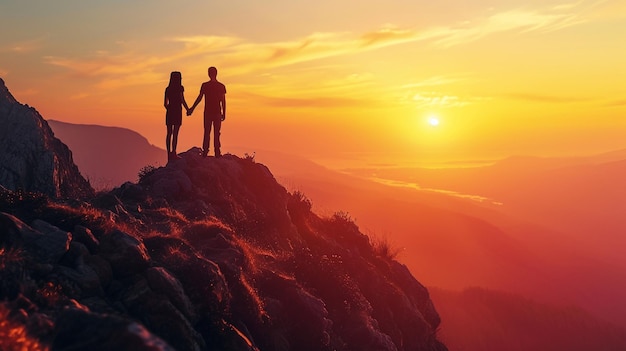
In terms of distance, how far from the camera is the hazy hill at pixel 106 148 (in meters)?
167

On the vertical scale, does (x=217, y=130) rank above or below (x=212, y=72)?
below

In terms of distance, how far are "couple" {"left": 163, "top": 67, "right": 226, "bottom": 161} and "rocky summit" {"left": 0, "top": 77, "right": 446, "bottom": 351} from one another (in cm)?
92

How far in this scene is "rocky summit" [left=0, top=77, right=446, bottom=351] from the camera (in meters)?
7.31

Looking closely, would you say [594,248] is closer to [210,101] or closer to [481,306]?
[481,306]

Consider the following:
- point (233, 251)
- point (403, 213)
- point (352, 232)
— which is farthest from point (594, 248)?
point (233, 251)

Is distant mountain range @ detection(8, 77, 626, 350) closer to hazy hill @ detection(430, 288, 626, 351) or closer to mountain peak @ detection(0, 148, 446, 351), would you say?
hazy hill @ detection(430, 288, 626, 351)

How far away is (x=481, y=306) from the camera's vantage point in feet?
165

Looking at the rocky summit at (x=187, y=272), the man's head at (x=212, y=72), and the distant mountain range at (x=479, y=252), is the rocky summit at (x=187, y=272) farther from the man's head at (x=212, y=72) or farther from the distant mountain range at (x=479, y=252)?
the distant mountain range at (x=479, y=252)

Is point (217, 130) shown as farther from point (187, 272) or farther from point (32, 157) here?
point (187, 272)

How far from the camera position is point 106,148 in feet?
606

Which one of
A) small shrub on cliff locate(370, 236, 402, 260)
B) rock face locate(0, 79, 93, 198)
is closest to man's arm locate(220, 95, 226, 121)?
rock face locate(0, 79, 93, 198)

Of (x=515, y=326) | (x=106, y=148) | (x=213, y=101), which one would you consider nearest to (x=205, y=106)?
(x=213, y=101)

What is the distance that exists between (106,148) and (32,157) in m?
176

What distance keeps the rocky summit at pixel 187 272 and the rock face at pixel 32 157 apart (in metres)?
0.11
